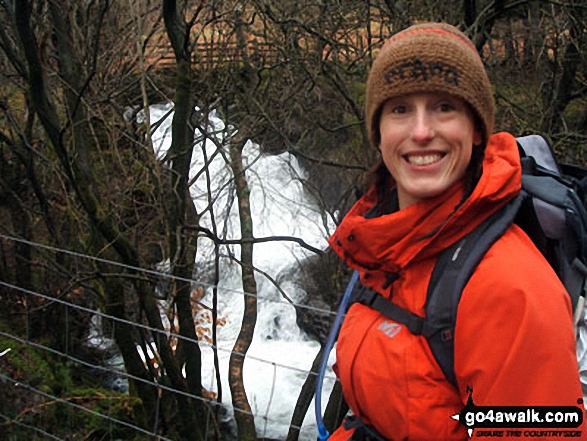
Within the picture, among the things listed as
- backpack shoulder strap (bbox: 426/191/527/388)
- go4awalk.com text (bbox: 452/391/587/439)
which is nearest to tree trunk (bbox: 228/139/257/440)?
backpack shoulder strap (bbox: 426/191/527/388)

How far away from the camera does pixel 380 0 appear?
634 cm

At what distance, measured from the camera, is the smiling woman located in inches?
44.7

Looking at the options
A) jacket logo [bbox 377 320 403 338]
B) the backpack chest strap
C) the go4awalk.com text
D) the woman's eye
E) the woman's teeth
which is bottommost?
the go4awalk.com text

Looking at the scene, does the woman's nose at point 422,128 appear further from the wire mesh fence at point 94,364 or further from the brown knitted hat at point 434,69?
the wire mesh fence at point 94,364

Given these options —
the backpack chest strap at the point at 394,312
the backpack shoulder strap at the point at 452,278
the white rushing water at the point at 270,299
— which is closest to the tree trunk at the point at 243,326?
the white rushing water at the point at 270,299

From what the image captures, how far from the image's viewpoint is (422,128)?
1.45 m

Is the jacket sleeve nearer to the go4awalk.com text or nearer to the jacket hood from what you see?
the go4awalk.com text

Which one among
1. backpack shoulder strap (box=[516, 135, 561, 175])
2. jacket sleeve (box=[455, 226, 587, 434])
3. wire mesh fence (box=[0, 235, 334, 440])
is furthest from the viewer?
wire mesh fence (box=[0, 235, 334, 440])

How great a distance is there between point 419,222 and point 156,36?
6.54m

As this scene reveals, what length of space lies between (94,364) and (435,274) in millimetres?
7314

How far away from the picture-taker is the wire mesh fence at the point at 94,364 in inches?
144

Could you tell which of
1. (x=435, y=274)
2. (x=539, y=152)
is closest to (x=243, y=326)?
(x=539, y=152)

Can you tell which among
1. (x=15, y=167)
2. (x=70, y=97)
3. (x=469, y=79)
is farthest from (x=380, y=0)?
(x=469, y=79)

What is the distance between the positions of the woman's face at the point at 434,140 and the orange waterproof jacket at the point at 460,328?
0.04 meters
